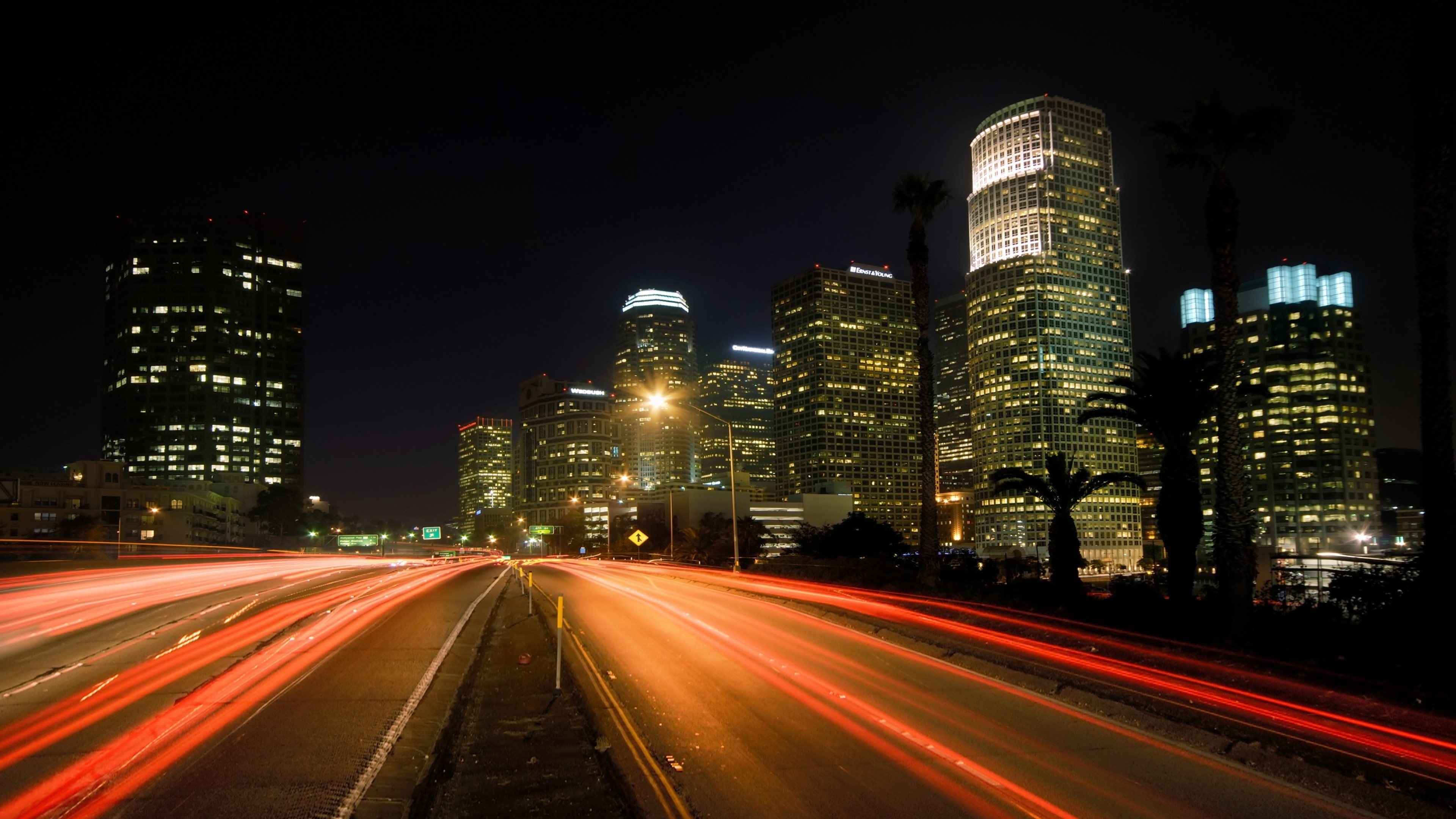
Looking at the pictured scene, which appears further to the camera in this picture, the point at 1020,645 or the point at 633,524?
the point at 633,524

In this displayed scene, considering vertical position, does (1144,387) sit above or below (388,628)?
above

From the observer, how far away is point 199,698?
13.9 metres

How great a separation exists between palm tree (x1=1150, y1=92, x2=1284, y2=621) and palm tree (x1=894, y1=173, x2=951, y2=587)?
13.2m

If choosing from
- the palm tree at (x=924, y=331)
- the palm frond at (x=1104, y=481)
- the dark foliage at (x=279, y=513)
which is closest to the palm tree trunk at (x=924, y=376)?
the palm tree at (x=924, y=331)

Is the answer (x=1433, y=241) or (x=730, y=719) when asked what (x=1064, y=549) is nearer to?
(x=1433, y=241)

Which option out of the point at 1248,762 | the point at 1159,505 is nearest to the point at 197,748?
the point at 1248,762

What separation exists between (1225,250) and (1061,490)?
18.1 metres

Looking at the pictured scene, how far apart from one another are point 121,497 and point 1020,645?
4086 inches

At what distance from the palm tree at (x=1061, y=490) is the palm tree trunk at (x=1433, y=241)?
16448 millimetres

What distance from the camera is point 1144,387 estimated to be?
27812 millimetres

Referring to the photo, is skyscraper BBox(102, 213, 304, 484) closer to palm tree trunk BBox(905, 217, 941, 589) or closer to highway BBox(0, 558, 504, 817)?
highway BBox(0, 558, 504, 817)

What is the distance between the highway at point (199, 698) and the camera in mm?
9102

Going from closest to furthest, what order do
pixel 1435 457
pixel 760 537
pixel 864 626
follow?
pixel 1435 457 < pixel 864 626 < pixel 760 537

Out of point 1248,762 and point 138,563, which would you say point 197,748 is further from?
point 138,563
